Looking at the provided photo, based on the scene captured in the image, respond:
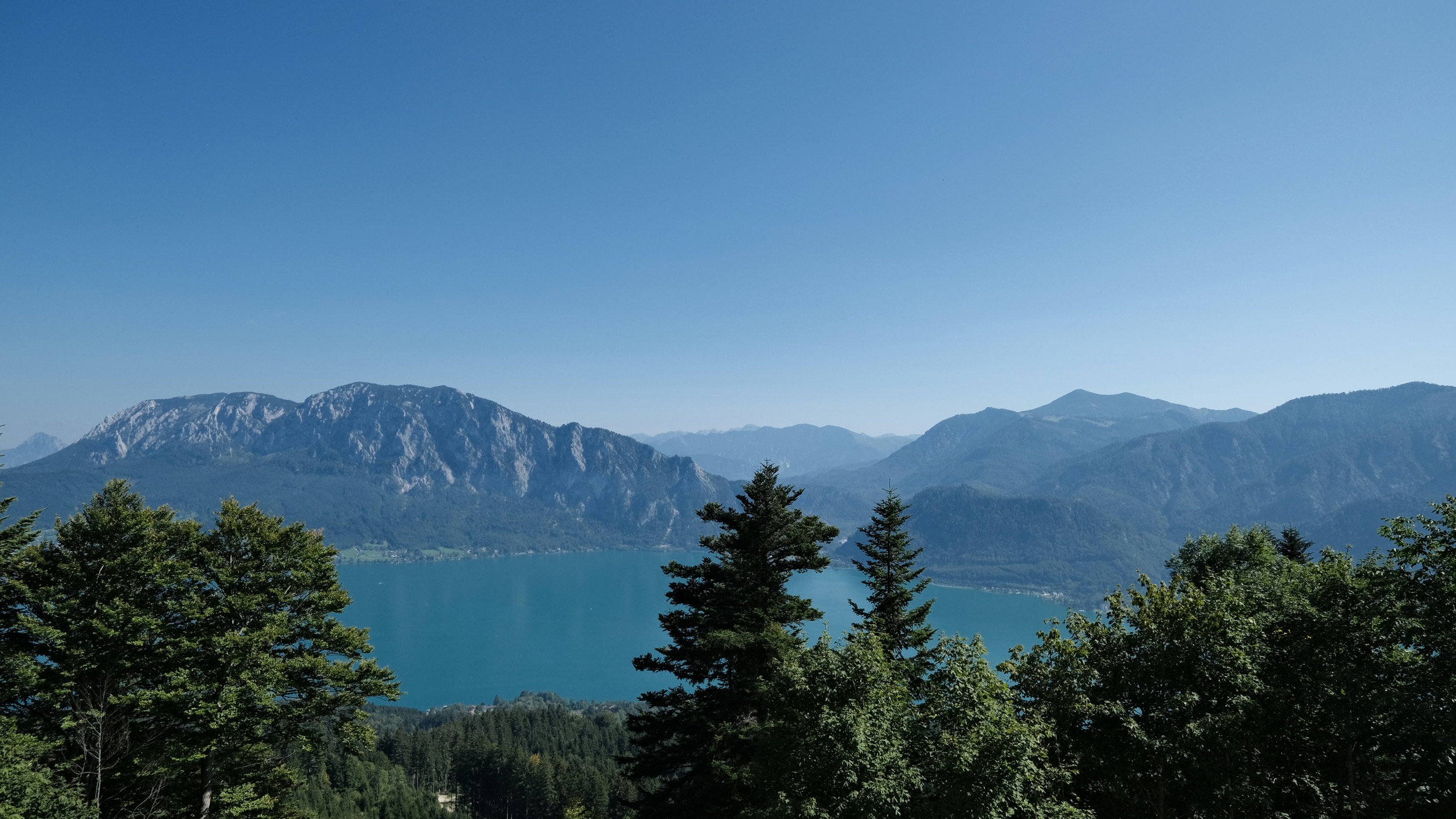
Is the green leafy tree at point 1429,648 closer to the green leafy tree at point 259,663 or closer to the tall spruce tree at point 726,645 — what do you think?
the tall spruce tree at point 726,645

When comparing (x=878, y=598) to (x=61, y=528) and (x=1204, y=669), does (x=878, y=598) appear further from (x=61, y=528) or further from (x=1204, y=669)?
(x=61, y=528)

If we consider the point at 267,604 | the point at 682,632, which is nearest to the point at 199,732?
the point at 267,604

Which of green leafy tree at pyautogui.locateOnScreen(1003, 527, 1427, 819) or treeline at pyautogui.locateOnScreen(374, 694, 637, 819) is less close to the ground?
green leafy tree at pyautogui.locateOnScreen(1003, 527, 1427, 819)

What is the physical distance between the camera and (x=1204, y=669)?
14.1m

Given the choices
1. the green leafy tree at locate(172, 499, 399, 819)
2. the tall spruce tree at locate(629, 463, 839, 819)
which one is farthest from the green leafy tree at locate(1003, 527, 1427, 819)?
the green leafy tree at locate(172, 499, 399, 819)

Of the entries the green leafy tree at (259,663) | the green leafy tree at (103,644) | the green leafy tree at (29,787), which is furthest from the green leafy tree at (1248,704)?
the green leafy tree at (29,787)

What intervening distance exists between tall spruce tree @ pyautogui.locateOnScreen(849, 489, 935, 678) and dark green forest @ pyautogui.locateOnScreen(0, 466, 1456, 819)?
0.92 metres

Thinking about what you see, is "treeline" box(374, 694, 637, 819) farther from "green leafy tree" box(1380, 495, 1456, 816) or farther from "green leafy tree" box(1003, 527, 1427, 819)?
"green leafy tree" box(1380, 495, 1456, 816)

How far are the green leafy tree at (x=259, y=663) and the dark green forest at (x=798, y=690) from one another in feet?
0.23

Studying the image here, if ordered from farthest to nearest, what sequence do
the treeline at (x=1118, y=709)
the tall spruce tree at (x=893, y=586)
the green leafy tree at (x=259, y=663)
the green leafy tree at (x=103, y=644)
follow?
the tall spruce tree at (x=893, y=586)
the green leafy tree at (x=259, y=663)
the green leafy tree at (x=103, y=644)
the treeline at (x=1118, y=709)

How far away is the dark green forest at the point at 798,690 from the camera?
12211 millimetres

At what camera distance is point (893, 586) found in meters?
24.7

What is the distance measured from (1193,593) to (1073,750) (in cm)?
501

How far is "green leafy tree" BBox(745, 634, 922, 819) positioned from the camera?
11523 mm
